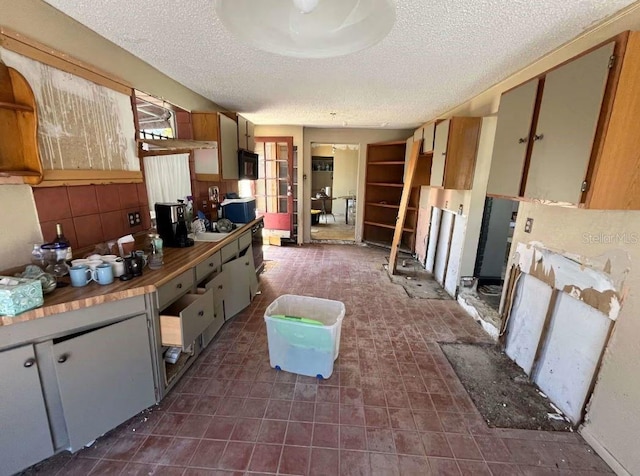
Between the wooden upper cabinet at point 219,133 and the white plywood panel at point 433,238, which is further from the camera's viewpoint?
the white plywood panel at point 433,238

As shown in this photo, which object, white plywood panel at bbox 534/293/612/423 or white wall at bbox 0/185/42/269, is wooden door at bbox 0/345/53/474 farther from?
white plywood panel at bbox 534/293/612/423

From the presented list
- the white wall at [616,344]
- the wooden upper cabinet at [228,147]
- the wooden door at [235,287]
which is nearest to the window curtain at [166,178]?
the wooden upper cabinet at [228,147]

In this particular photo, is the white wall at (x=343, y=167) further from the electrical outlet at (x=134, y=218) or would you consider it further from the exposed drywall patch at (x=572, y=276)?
the electrical outlet at (x=134, y=218)

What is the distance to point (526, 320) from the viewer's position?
2.08m

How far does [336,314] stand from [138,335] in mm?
1300

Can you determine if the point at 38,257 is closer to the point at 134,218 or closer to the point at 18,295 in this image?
the point at 18,295

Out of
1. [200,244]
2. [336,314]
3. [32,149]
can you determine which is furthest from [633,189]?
[32,149]

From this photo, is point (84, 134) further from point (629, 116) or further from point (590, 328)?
point (590, 328)

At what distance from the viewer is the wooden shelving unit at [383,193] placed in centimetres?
539

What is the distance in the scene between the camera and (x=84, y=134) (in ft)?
5.68

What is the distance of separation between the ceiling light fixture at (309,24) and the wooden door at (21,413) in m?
1.84

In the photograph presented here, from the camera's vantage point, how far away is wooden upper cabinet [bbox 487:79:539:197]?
169 centimetres

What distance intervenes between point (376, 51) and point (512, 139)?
1095mm

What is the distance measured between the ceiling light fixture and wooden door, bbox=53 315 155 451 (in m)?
1.67
